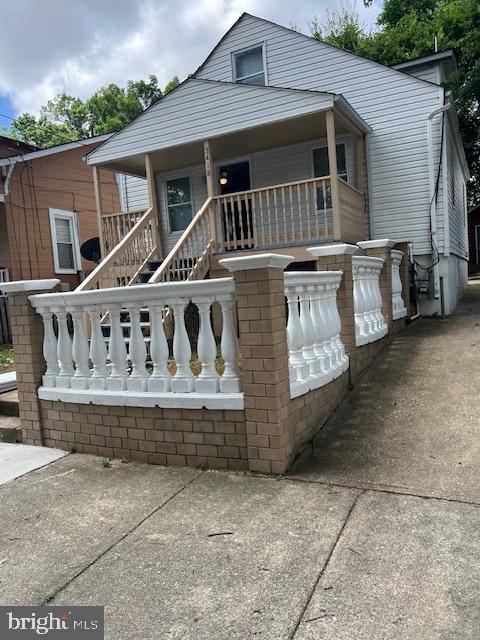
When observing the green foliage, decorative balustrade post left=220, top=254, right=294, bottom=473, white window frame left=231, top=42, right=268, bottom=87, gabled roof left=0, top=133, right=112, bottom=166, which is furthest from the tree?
decorative balustrade post left=220, top=254, right=294, bottom=473

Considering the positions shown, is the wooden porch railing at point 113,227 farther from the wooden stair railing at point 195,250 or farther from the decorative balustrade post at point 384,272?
the decorative balustrade post at point 384,272

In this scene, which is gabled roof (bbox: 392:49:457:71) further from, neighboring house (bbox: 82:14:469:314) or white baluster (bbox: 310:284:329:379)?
white baluster (bbox: 310:284:329:379)

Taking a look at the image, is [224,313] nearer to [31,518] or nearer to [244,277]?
[244,277]

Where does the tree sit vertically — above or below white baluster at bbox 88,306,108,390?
above

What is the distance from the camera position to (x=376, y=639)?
5.78 feet

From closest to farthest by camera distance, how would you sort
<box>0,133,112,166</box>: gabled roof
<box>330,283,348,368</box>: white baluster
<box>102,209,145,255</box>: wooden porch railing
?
<box>330,283,348,368</box>: white baluster, <box>102,209,145,255</box>: wooden porch railing, <box>0,133,112,166</box>: gabled roof

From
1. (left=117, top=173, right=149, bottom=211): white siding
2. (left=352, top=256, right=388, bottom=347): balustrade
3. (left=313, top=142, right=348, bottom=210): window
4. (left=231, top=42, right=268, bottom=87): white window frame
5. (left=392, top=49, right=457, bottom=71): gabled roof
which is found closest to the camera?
(left=352, top=256, right=388, bottom=347): balustrade

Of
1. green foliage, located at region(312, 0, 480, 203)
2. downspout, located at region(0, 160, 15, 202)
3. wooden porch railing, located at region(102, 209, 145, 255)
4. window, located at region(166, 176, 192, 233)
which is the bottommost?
wooden porch railing, located at region(102, 209, 145, 255)

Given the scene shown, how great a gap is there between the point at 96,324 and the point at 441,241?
7413 mm

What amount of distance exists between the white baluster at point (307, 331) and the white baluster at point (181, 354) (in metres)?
0.95

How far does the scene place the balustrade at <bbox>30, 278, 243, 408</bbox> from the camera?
11.0 ft

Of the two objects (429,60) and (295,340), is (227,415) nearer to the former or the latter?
(295,340)

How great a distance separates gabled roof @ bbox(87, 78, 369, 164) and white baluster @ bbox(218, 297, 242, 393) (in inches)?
226

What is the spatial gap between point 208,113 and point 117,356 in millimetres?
6748
